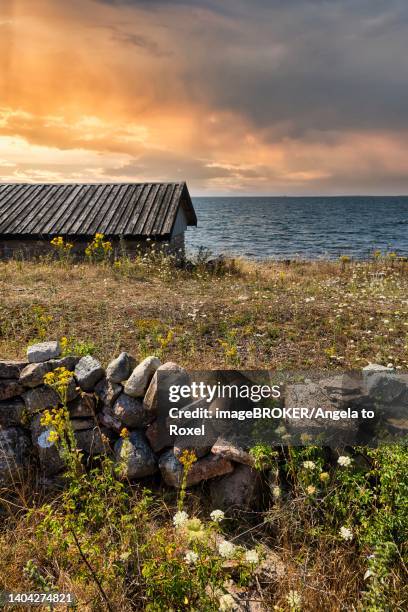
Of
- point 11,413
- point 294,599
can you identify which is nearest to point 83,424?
point 11,413

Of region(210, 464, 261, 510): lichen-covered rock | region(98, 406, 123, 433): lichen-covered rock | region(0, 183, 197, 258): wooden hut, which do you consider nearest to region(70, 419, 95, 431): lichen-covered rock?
region(98, 406, 123, 433): lichen-covered rock

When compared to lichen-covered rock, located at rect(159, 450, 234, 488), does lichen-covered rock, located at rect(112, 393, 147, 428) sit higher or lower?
higher

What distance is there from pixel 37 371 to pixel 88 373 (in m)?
0.49

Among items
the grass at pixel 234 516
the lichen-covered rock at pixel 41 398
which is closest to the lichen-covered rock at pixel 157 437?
the grass at pixel 234 516

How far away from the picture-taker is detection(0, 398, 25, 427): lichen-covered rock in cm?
437

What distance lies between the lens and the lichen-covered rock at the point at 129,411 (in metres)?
4.07

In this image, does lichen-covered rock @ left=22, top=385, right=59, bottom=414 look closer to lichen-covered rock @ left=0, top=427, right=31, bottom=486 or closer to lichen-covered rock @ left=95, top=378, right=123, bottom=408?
lichen-covered rock @ left=0, top=427, right=31, bottom=486

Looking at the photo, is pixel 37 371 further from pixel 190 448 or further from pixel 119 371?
pixel 190 448

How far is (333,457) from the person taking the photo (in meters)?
3.73

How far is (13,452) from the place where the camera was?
4254 mm

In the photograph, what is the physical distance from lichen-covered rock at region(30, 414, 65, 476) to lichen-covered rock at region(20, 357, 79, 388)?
40 centimetres

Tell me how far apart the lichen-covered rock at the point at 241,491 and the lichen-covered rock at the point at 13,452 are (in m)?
1.87

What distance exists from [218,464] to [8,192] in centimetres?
1795

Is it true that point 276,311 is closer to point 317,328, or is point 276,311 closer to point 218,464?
point 317,328
